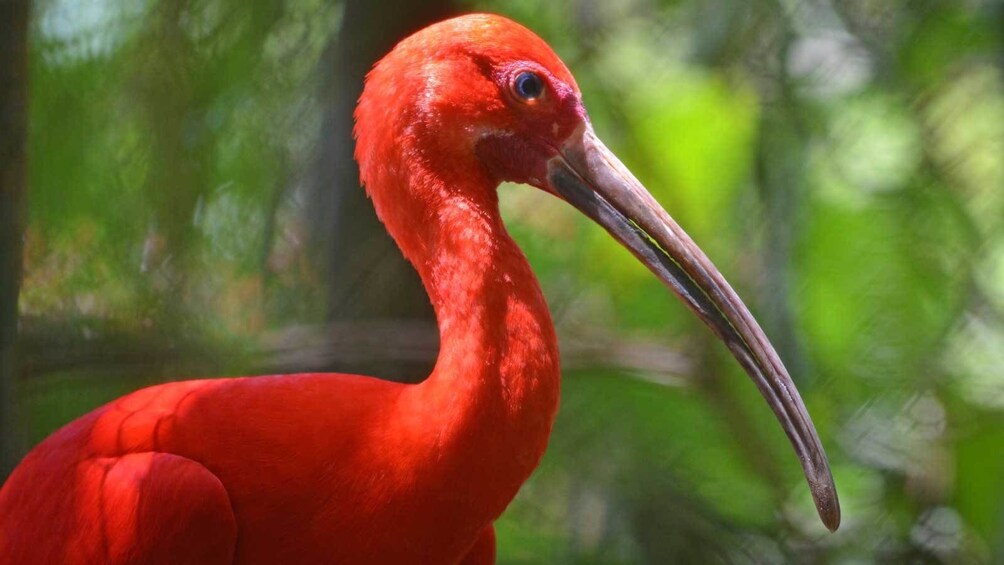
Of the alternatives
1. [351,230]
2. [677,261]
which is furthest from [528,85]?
[351,230]

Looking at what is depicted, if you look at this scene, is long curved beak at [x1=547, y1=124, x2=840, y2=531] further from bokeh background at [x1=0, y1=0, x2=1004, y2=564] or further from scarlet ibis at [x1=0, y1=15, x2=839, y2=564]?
bokeh background at [x1=0, y1=0, x2=1004, y2=564]

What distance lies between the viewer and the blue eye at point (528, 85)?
4.23 ft

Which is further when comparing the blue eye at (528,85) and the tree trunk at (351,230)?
the tree trunk at (351,230)

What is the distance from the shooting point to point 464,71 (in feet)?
4.23

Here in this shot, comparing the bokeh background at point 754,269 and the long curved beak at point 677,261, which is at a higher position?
the long curved beak at point 677,261

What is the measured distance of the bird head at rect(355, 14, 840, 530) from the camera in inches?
50.8

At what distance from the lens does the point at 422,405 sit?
1237 millimetres

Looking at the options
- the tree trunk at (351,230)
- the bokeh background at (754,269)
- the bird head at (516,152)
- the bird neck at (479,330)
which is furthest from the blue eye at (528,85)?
the bokeh background at (754,269)

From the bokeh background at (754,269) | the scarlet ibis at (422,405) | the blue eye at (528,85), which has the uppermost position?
the blue eye at (528,85)

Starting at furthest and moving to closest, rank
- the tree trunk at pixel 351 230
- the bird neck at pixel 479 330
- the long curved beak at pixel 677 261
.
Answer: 1. the tree trunk at pixel 351 230
2. the long curved beak at pixel 677 261
3. the bird neck at pixel 479 330

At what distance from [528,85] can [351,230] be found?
2.48ft

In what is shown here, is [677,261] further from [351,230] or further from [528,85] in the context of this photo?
[351,230]

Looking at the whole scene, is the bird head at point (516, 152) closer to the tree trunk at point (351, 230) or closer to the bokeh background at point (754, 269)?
the tree trunk at point (351, 230)

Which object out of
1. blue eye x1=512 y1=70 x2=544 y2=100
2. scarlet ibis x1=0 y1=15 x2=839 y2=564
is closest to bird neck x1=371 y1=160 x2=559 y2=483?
scarlet ibis x1=0 y1=15 x2=839 y2=564
